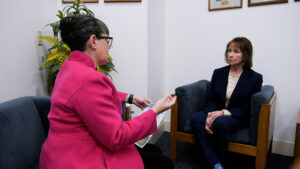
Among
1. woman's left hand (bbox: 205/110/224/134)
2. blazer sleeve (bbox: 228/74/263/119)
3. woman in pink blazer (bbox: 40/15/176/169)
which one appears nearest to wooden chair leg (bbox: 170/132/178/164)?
woman's left hand (bbox: 205/110/224/134)

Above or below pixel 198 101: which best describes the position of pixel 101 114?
above

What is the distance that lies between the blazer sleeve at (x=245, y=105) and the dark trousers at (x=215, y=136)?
7 cm

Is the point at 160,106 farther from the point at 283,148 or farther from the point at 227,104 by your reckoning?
the point at 283,148

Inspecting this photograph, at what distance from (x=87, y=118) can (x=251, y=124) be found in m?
1.48

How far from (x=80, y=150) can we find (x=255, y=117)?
1467mm

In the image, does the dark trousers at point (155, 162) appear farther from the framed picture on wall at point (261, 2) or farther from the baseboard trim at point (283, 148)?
the framed picture on wall at point (261, 2)

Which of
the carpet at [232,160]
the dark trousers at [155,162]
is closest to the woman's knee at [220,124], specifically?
the carpet at [232,160]

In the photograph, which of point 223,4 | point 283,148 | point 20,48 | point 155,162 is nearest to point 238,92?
point 283,148

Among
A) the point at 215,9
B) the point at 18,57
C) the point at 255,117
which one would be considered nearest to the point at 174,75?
the point at 215,9

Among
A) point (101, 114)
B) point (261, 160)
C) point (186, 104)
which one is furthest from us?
point (186, 104)

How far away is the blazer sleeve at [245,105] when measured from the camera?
1.93 metres

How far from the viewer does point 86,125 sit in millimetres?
842

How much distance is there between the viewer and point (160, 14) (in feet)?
8.78

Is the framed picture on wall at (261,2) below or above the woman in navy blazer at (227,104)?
above
